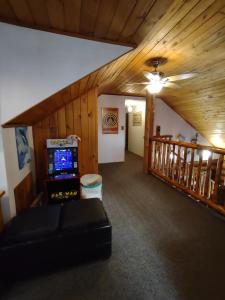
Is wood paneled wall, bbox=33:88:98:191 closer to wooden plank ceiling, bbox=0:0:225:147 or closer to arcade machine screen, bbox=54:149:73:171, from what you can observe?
arcade machine screen, bbox=54:149:73:171

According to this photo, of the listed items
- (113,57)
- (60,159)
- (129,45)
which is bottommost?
(60,159)

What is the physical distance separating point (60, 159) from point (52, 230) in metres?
1.22

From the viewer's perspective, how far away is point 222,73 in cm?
271

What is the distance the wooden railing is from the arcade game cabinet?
1.98 m

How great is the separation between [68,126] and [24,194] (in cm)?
136

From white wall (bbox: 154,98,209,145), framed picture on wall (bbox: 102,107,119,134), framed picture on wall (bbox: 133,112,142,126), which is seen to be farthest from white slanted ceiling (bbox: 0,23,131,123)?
framed picture on wall (bbox: 133,112,142,126)

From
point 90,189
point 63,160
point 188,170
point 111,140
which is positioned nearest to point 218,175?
point 188,170

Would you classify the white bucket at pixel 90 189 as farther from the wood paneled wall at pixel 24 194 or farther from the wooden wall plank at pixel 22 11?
the wooden wall plank at pixel 22 11

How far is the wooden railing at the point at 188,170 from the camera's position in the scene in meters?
2.46

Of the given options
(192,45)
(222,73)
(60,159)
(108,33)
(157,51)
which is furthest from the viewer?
(222,73)

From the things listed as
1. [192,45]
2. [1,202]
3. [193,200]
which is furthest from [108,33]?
[193,200]

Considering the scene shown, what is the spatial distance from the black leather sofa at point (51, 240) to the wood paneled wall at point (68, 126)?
1.43m

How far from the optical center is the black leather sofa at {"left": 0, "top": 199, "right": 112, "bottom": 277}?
Answer: 4.35 feet

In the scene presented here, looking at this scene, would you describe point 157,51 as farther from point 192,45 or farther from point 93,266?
point 93,266
